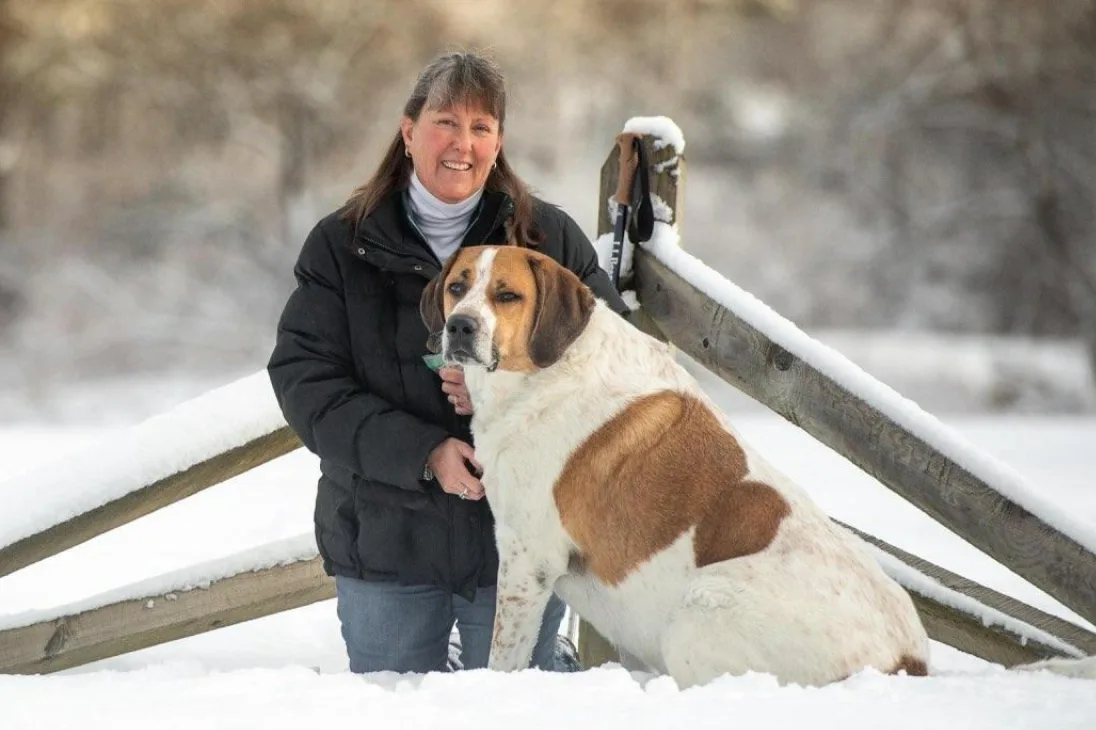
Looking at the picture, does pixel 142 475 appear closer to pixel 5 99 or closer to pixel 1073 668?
pixel 1073 668

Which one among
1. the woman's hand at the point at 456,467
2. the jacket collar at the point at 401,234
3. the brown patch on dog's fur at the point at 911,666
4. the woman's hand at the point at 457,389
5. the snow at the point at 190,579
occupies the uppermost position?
the jacket collar at the point at 401,234

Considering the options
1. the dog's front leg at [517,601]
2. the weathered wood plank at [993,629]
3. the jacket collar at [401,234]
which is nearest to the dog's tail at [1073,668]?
the weathered wood plank at [993,629]

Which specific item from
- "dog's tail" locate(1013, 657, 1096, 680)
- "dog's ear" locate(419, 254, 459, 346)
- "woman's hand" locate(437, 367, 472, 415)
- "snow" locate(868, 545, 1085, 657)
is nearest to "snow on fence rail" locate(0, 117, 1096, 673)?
"snow" locate(868, 545, 1085, 657)

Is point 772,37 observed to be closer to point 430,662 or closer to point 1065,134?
point 1065,134

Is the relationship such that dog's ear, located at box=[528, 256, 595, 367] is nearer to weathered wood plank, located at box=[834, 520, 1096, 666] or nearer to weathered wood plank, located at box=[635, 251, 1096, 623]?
weathered wood plank, located at box=[635, 251, 1096, 623]

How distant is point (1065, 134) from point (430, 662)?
13197 millimetres

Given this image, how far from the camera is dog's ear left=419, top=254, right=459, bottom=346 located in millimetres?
2744

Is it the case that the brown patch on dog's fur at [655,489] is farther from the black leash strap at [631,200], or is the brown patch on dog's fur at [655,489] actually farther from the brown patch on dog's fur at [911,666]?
the black leash strap at [631,200]

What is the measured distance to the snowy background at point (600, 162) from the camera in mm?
14125

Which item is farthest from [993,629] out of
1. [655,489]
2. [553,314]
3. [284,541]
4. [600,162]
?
[600,162]

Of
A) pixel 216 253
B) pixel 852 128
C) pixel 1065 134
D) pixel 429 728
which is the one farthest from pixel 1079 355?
pixel 429 728

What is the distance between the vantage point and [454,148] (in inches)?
114

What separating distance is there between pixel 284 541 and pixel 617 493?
1333 mm

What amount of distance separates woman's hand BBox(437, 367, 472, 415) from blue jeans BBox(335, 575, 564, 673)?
0.54 meters
